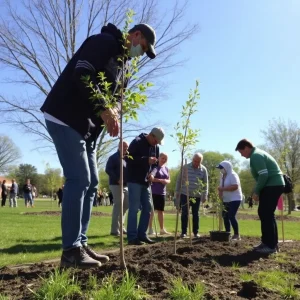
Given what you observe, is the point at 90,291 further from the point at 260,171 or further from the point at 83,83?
the point at 260,171

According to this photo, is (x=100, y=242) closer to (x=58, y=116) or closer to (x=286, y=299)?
(x=58, y=116)

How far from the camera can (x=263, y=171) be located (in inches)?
227

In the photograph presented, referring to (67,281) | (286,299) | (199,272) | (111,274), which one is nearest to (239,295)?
(286,299)

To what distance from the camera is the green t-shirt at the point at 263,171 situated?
18.9 ft

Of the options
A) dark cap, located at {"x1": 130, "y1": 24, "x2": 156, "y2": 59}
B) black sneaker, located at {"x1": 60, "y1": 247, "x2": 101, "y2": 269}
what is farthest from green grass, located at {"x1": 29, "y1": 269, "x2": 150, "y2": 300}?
dark cap, located at {"x1": 130, "y1": 24, "x2": 156, "y2": 59}

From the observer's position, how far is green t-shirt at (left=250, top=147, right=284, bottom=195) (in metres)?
5.77

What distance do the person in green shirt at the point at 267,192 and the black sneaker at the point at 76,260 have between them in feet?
10.4

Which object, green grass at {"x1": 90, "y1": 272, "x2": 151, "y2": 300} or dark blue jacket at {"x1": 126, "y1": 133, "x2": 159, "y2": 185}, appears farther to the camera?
dark blue jacket at {"x1": 126, "y1": 133, "x2": 159, "y2": 185}

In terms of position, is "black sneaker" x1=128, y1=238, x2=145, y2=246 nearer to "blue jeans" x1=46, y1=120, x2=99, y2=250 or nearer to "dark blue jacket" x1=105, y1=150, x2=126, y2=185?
"dark blue jacket" x1=105, y1=150, x2=126, y2=185

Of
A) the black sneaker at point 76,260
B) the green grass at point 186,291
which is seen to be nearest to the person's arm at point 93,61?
the black sneaker at point 76,260

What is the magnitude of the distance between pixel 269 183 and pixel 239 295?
327 cm

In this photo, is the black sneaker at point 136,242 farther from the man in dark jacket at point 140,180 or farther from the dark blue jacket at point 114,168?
the dark blue jacket at point 114,168

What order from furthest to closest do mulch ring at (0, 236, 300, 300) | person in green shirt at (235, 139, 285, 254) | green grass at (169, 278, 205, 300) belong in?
person in green shirt at (235, 139, 285, 254)
mulch ring at (0, 236, 300, 300)
green grass at (169, 278, 205, 300)

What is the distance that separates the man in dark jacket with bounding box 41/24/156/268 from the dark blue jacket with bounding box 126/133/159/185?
3000 mm
